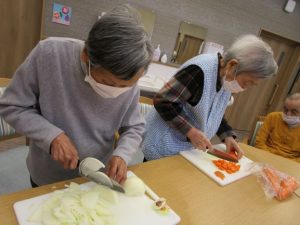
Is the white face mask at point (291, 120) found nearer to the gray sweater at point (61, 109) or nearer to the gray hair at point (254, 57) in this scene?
the gray hair at point (254, 57)

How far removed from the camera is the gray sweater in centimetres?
78

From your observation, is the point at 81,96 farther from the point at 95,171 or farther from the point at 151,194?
the point at 151,194

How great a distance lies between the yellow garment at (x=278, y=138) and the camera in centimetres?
219

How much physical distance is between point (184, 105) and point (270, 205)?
0.62 metres

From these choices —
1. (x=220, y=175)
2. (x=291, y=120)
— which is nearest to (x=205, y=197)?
(x=220, y=175)

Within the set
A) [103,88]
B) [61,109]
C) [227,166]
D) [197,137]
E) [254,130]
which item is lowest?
[254,130]

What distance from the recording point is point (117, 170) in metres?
0.87

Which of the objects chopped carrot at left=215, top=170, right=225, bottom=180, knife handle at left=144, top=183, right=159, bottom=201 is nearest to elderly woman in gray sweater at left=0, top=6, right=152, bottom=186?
knife handle at left=144, top=183, right=159, bottom=201

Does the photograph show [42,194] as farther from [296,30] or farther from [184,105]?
[296,30]

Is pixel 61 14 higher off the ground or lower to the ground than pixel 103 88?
higher

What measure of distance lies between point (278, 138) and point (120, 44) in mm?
2097

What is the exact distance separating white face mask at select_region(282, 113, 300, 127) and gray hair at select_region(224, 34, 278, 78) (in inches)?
44.9

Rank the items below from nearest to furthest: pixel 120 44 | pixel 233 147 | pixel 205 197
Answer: pixel 120 44 → pixel 205 197 → pixel 233 147

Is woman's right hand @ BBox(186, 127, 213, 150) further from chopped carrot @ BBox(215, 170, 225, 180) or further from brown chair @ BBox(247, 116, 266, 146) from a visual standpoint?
brown chair @ BBox(247, 116, 266, 146)
